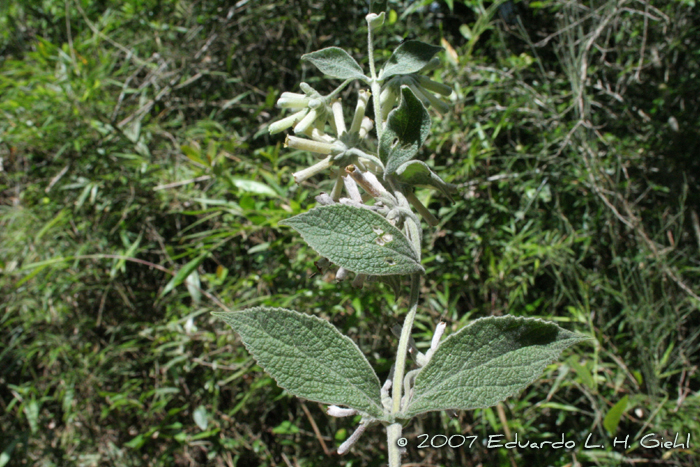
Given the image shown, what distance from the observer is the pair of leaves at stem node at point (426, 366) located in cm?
34

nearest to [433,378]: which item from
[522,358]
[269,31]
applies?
[522,358]

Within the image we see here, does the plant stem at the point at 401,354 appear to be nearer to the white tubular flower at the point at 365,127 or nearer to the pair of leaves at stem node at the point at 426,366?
the pair of leaves at stem node at the point at 426,366

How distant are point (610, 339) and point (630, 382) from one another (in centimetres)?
10

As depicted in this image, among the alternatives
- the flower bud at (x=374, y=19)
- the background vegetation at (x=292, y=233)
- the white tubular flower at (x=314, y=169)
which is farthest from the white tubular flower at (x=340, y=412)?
the background vegetation at (x=292, y=233)

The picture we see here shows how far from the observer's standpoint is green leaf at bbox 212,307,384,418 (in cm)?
35

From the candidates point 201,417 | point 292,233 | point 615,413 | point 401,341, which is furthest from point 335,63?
point 201,417

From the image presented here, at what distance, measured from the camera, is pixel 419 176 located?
1.30 feet

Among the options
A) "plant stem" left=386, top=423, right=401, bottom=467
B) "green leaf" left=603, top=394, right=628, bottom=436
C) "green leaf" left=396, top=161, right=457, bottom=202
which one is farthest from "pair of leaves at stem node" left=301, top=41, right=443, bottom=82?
"green leaf" left=603, top=394, right=628, bottom=436

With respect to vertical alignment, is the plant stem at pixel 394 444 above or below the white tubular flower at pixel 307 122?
below

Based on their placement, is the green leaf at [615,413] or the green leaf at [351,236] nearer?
the green leaf at [351,236]

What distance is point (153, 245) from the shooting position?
48.2 inches

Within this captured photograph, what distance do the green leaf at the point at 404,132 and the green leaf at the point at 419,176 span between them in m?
0.01

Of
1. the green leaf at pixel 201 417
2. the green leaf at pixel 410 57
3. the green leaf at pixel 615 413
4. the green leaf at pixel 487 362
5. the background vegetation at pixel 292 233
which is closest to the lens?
the green leaf at pixel 487 362

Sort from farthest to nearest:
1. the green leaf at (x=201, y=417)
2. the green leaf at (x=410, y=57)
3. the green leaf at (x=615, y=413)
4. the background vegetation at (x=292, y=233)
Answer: the green leaf at (x=201, y=417)
the background vegetation at (x=292, y=233)
the green leaf at (x=615, y=413)
the green leaf at (x=410, y=57)
